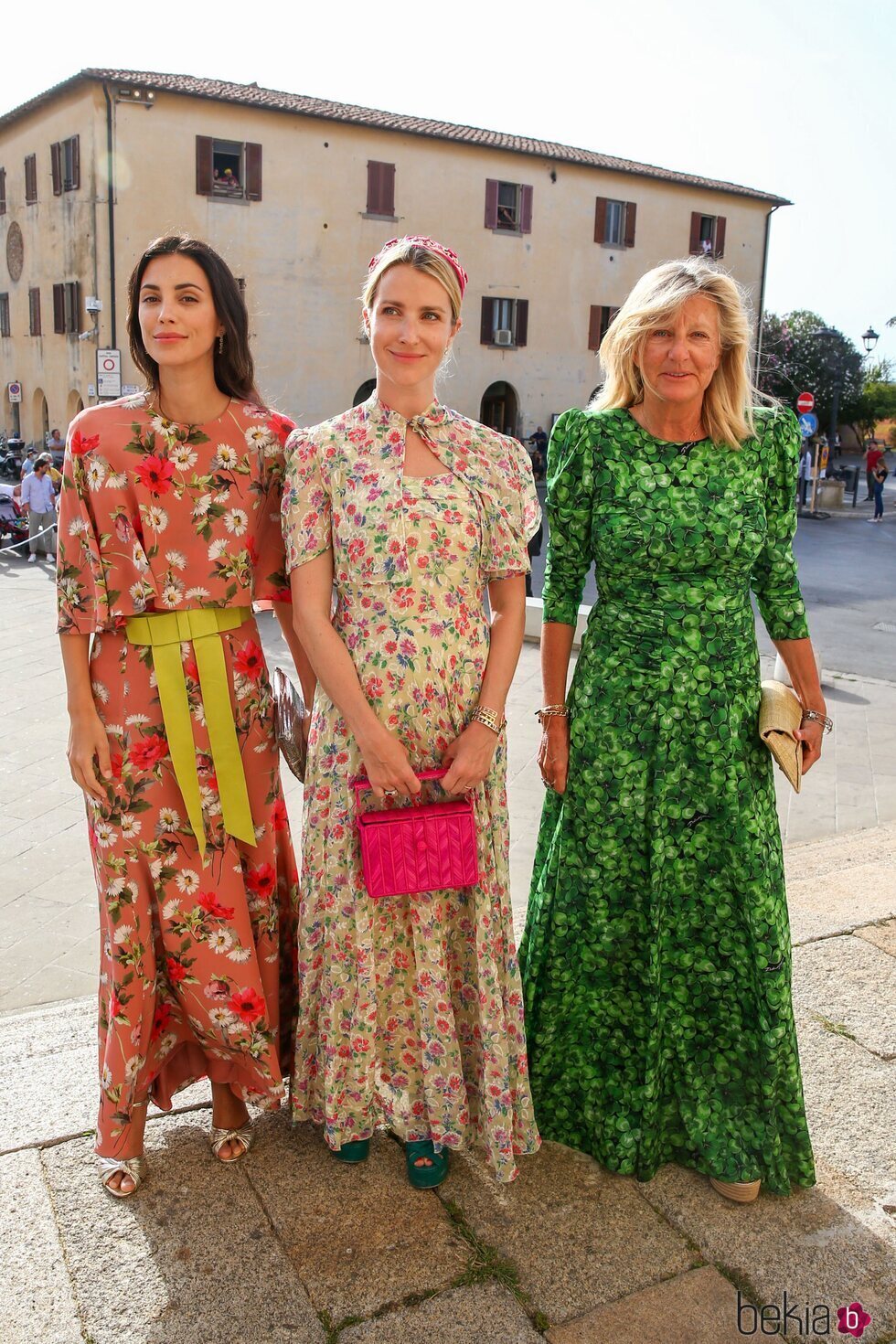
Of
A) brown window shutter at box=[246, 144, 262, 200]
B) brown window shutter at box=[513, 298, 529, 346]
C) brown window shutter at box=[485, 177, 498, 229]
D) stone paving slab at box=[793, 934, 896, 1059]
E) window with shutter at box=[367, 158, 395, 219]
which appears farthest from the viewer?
brown window shutter at box=[513, 298, 529, 346]

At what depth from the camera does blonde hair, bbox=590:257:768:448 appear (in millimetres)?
2406

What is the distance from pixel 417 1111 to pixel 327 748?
850 millimetres

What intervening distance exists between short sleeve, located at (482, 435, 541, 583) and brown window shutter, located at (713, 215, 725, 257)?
34.2 meters

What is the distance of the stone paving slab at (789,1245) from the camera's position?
225 centimetres

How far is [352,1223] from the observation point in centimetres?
240

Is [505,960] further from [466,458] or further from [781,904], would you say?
[466,458]

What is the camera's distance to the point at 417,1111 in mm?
2539

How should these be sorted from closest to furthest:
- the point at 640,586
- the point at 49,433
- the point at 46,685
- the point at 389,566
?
the point at 389,566 → the point at 640,586 → the point at 46,685 → the point at 49,433

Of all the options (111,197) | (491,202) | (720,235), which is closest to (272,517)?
(111,197)

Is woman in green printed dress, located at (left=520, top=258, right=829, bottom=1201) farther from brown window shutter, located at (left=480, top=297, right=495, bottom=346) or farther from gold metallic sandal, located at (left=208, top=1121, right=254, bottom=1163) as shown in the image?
brown window shutter, located at (left=480, top=297, right=495, bottom=346)

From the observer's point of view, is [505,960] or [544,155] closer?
[505,960]

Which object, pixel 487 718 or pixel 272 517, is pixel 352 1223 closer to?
pixel 487 718

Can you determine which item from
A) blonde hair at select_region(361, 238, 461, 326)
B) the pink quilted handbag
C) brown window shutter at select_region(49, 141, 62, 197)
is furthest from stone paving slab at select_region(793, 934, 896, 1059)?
brown window shutter at select_region(49, 141, 62, 197)

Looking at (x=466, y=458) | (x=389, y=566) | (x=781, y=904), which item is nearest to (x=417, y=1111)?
(x=781, y=904)
